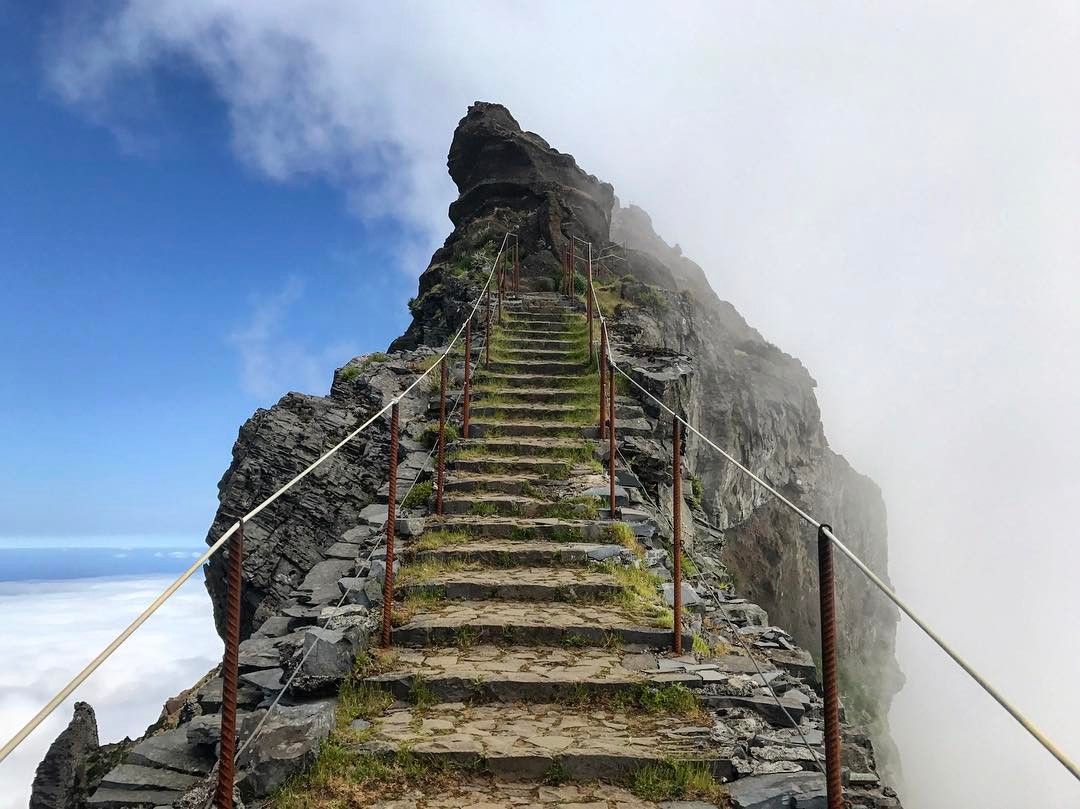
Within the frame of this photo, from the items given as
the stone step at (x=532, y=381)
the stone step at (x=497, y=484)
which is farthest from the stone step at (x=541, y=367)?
the stone step at (x=497, y=484)

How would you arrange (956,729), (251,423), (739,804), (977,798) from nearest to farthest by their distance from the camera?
(739,804) < (251,423) < (977,798) < (956,729)

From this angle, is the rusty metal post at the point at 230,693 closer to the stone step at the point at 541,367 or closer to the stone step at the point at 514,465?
the stone step at the point at 514,465

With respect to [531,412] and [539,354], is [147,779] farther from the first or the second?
[539,354]

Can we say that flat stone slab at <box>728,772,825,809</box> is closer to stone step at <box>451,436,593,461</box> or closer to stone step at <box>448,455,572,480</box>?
stone step at <box>448,455,572,480</box>

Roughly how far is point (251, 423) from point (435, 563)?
20.3 ft

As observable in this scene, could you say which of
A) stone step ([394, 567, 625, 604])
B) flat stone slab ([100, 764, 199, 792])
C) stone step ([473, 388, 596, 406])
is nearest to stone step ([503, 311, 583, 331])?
stone step ([473, 388, 596, 406])

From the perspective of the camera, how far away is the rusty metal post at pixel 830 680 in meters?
2.88

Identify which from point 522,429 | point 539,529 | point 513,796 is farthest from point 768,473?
point 513,796

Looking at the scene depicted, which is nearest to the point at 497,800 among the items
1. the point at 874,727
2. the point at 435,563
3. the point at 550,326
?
the point at 435,563

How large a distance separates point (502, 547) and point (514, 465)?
197cm

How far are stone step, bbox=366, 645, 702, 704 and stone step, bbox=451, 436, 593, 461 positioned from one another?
4113 millimetres

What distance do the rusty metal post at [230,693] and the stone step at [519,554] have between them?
3955 mm

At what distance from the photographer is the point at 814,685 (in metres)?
6.21

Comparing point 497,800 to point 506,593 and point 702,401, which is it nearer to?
point 506,593
